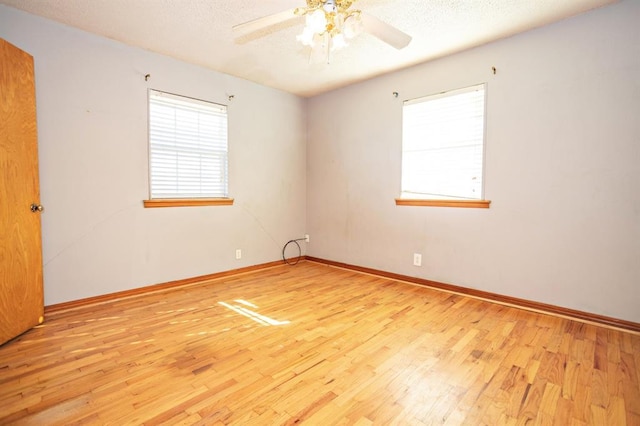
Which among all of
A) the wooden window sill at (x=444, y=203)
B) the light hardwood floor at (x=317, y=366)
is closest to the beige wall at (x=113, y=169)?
the light hardwood floor at (x=317, y=366)

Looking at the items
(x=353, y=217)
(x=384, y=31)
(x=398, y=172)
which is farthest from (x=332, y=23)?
(x=353, y=217)

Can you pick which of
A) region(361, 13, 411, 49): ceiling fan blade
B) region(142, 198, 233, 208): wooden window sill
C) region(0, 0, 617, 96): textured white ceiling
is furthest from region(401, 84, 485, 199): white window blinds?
region(142, 198, 233, 208): wooden window sill

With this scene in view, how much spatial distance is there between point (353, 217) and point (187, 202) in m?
2.14

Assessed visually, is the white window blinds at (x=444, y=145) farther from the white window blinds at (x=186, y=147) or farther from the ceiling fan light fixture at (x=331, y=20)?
the white window blinds at (x=186, y=147)

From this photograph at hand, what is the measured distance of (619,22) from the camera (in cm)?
243

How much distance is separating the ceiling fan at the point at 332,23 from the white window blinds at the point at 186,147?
1810 mm

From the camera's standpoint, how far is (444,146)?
343 centimetres

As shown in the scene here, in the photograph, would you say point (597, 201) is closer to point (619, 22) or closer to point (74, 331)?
point (619, 22)

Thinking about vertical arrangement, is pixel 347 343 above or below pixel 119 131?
below

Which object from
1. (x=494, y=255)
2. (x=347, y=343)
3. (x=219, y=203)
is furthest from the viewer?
(x=219, y=203)

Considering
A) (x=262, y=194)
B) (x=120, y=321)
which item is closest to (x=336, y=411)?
(x=120, y=321)

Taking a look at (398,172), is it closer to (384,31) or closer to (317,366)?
(384,31)

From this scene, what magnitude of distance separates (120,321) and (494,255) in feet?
11.3

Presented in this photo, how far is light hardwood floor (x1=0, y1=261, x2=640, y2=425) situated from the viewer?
152 centimetres
